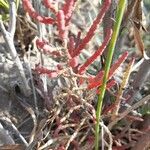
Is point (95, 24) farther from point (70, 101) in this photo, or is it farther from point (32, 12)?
point (70, 101)

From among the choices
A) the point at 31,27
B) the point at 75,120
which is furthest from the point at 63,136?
the point at 31,27

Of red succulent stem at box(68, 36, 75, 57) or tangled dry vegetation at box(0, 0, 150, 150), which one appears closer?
red succulent stem at box(68, 36, 75, 57)

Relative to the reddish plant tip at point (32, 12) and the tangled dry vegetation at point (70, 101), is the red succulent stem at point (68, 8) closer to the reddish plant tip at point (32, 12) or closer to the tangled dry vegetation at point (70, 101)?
the reddish plant tip at point (32, 12)

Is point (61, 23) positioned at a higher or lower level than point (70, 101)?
higher

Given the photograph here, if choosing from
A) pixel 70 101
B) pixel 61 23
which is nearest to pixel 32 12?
pixel 61 23

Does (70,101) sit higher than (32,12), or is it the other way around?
(32,12)

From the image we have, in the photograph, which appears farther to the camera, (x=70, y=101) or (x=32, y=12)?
(x=70, y=101)

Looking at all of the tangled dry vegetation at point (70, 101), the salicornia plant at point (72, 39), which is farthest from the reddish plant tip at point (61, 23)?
the tangled dry vegetation at point (70, 101)

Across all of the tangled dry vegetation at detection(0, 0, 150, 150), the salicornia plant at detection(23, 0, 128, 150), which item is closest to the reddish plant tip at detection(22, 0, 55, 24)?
the salicornia plant at detection(23, 0, 128, 150)

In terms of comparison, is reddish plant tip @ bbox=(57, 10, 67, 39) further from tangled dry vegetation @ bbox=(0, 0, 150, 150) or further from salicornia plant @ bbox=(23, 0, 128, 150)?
tangled dry vegetation @ bbox=(0, 0, 150, 150)

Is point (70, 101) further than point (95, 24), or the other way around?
point (70, 101)

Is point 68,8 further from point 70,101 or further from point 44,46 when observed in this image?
point 70,101
